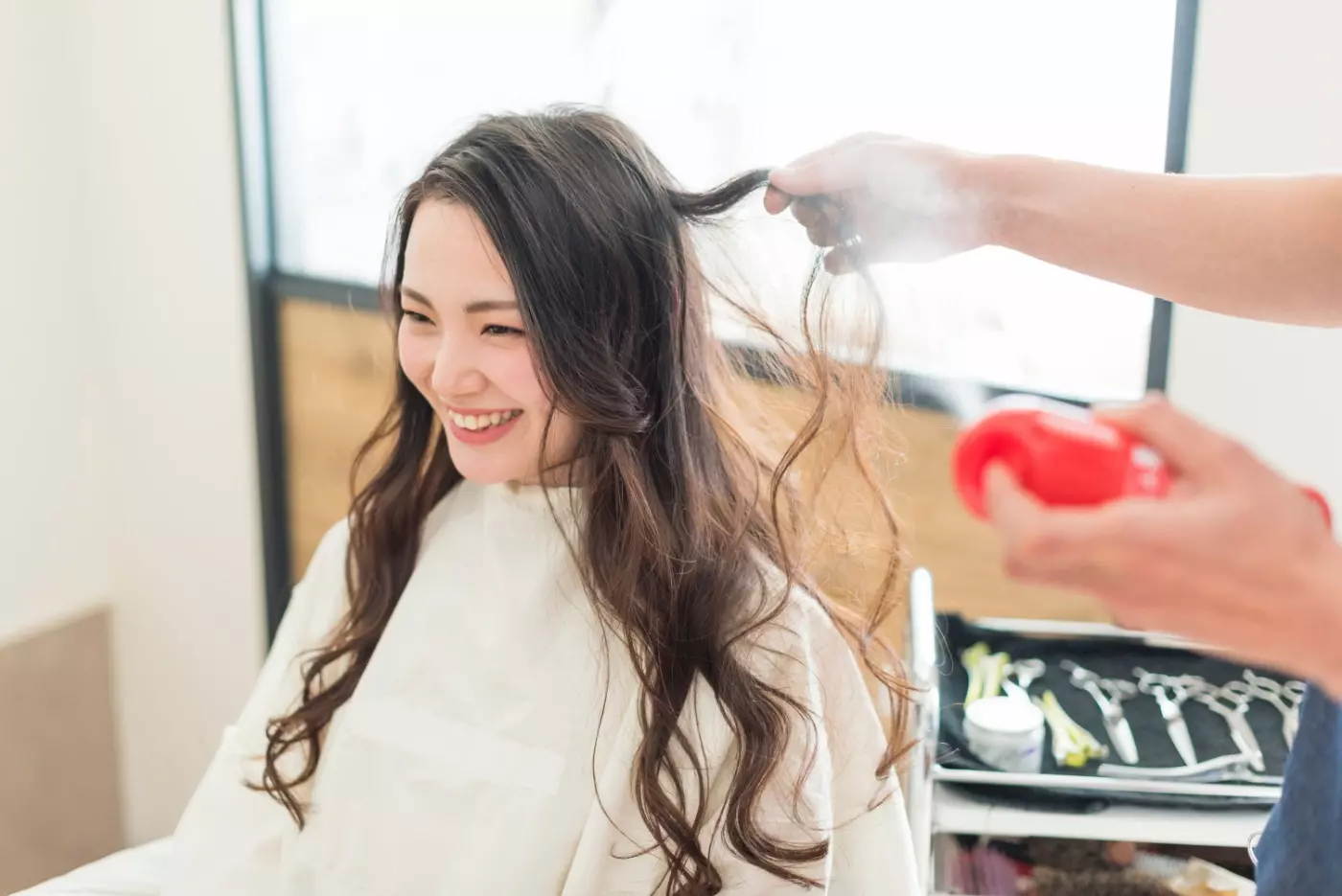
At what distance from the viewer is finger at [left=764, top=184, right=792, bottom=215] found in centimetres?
104

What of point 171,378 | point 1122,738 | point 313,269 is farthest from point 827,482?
point 171,378

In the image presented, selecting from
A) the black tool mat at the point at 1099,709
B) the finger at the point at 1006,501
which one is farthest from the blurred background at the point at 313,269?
the finger at the point at 1006,501

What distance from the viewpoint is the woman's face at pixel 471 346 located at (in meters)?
1.09

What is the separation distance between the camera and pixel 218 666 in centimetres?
238

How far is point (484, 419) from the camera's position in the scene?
3.81 ft

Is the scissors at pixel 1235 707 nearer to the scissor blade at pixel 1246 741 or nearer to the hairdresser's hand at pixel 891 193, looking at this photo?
the scissor blade at pixel 1246 741

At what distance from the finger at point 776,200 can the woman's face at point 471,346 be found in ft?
0.78

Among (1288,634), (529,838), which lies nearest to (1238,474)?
(1288,634)

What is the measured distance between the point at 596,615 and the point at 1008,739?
46 centimetres

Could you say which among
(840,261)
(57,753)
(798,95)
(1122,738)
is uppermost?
(798,95)

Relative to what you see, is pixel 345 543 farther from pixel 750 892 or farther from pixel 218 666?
pixel 218 666

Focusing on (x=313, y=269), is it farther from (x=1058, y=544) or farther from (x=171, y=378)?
(x=1058, y=544)

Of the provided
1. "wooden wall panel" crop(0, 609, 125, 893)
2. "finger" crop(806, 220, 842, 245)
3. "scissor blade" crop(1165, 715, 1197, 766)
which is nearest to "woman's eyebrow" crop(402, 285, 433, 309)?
"finger" crop(806, 220, 842, 245)

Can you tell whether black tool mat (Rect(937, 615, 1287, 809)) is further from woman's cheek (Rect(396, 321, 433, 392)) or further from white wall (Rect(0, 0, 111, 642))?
white wall (Rect(0, 0, 111, 642))
